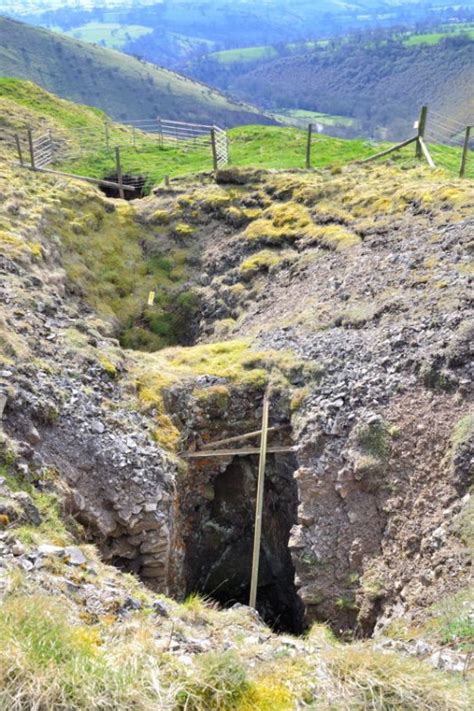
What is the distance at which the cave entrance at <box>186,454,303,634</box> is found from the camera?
1902cm

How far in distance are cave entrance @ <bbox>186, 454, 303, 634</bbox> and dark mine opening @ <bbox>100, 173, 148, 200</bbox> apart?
957 inches

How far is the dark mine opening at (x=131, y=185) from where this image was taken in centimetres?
3834

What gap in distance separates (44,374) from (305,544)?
8.84 meters

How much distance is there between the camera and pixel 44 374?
17.0m

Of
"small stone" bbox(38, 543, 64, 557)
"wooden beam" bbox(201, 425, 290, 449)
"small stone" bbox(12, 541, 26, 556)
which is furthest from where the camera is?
"wooden beam" bbox(201, 425, 290, 449)

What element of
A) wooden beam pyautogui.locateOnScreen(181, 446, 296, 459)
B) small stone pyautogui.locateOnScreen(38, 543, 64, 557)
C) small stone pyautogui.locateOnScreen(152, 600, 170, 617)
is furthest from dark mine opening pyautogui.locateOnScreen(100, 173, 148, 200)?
small stone pyautogui.locateOnScreen(152, 600, 170, 617)

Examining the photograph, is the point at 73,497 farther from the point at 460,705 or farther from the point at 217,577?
the point at 460,705

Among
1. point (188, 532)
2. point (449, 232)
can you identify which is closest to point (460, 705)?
point (188, 532)

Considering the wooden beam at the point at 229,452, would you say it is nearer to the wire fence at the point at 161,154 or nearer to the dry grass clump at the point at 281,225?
the dry grass clump at the point at 281,225

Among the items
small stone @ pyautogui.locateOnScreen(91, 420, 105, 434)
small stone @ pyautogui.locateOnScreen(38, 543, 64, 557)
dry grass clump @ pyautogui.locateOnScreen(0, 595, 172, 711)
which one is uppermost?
dry grass clump @ pyautogui.locateOnScreen(0, 595, 172, 711)

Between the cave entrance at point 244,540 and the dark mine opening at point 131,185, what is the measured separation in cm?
2431

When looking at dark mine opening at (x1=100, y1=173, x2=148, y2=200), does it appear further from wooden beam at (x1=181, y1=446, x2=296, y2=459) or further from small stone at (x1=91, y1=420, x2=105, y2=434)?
small stone at (x1=91, y1=420, x2=105, y2=434)

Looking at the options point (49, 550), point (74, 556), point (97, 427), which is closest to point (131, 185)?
point (97, 427)

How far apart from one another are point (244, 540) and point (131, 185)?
A: 27058mm
